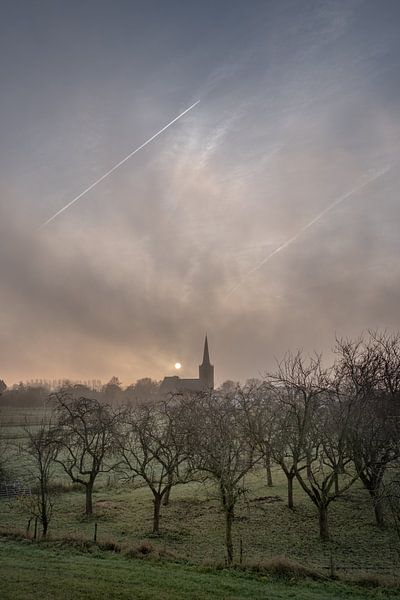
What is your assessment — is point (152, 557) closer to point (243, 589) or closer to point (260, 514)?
point (243, 589)

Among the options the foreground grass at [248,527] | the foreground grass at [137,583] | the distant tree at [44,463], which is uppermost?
the distant tree at [44,463]

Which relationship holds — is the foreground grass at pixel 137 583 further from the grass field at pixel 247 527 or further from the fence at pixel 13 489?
the fence at pixel 13 489

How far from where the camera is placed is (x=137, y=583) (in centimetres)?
1547

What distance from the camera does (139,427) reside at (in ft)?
99.7

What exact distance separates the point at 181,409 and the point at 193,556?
45.1ft

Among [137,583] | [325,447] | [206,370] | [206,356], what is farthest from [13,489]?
[206,356]

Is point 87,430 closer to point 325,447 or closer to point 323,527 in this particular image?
point 325,447

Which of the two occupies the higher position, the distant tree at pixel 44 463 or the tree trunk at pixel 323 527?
the distant tree at pixel 44 463

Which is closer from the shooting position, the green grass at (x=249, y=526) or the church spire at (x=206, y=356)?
the green grass at (x=249, y=526)

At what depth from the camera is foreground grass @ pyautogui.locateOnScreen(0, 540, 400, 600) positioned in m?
14.2

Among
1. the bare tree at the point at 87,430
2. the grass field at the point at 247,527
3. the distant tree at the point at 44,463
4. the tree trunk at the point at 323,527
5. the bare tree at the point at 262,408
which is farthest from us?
the bare tree at the point at 262,408

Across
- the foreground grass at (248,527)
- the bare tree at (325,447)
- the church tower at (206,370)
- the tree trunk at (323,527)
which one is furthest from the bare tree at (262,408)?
the church tower at (206,370)

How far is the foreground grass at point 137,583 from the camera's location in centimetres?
1420

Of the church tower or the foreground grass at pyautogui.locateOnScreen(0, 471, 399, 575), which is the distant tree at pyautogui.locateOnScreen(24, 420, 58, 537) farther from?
the church tower
